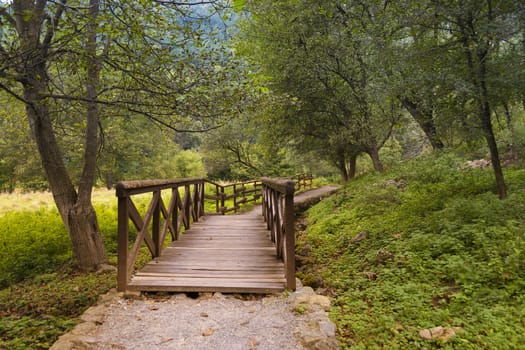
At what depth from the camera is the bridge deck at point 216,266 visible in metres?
3.56

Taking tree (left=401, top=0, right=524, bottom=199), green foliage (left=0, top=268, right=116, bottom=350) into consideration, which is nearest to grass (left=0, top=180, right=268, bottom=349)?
green foliage (left=0, top=268, right=116, bottom=350)

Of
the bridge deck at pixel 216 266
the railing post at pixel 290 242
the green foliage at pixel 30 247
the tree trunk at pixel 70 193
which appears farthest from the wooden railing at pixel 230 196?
the railing post at pixel 290 242

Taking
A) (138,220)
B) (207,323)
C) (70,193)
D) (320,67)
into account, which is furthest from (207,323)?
(320,67)

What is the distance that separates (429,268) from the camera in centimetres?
365

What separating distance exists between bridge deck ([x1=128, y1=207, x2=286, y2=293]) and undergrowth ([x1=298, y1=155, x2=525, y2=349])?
0.61 metres

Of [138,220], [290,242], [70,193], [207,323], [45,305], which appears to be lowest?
[45,305]

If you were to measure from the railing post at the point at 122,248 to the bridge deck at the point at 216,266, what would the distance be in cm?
10

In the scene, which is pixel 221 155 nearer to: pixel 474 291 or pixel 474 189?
pixel 474 189

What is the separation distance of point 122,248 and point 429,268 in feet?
11.7

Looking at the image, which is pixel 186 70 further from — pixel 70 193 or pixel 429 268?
pixel 429 268

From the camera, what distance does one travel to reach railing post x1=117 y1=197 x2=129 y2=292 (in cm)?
355

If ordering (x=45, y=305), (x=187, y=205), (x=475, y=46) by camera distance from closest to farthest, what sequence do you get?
1. (x=45, y=305)
2. (x=475, y=46)
3. (x=187, y=205)

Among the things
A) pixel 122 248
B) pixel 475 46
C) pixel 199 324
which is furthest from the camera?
pixel 475 46

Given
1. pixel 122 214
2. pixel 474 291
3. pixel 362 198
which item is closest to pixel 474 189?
pixel 362 198
